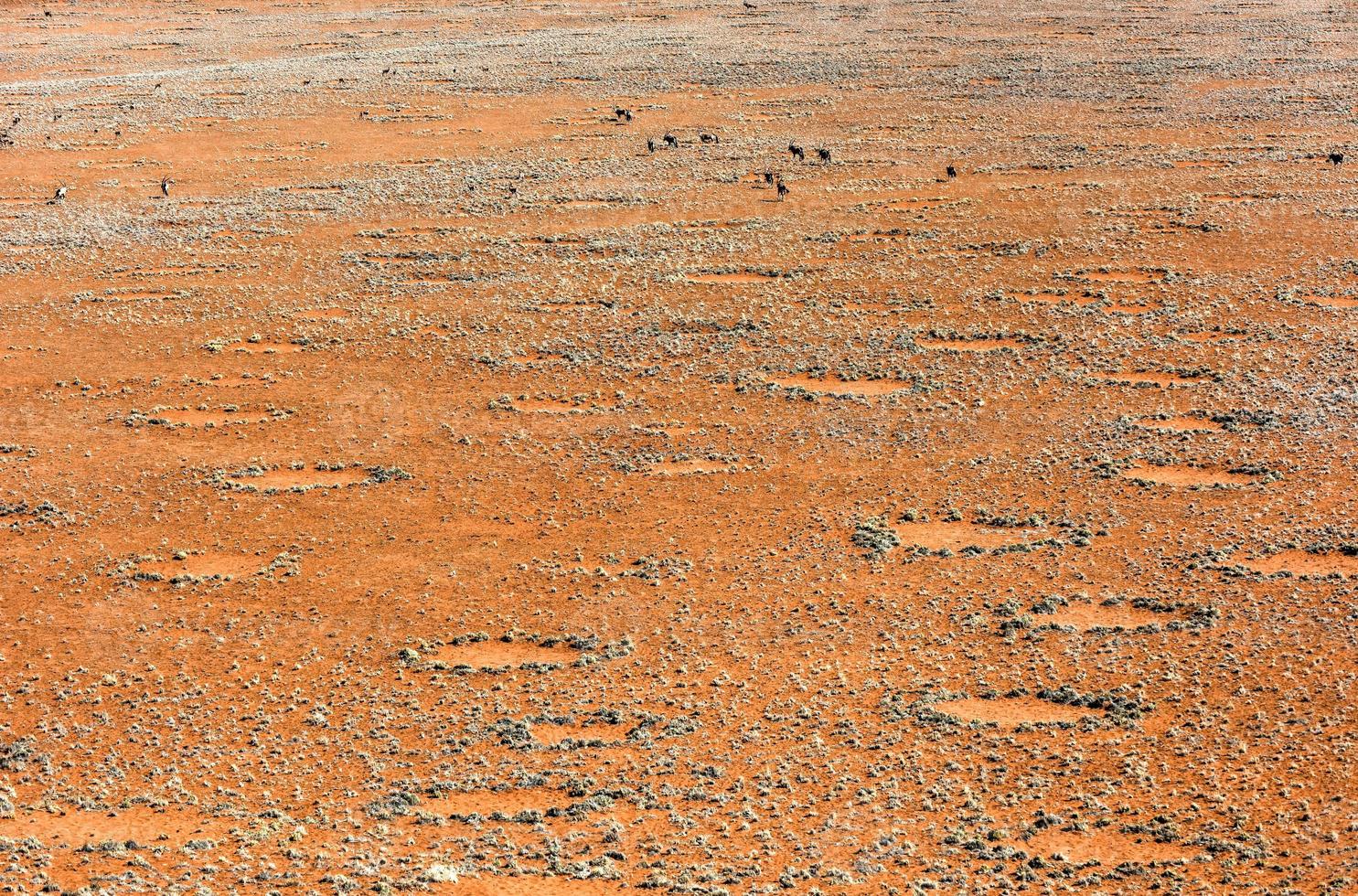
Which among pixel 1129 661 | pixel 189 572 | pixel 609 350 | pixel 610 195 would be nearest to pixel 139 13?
pixel 610 195

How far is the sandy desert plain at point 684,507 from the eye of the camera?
14797 mm

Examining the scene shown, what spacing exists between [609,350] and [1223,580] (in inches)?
558

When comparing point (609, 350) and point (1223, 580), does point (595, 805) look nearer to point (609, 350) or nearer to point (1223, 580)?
point (1223, 580)

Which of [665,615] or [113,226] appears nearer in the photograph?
[665,615]

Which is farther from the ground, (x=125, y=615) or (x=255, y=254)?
(x=255, y=254)

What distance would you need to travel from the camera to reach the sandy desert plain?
1480 centimetres

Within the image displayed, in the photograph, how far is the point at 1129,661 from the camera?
57.4 feet

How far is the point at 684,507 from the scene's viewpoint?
2198 centimetres

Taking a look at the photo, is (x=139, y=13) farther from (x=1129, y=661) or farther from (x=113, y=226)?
(x=1129, y=661)

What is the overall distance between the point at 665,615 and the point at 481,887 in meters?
6.00

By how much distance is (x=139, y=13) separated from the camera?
69562mm

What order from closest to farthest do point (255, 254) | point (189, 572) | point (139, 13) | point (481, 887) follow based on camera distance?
point (481, 887) → point (189, 572) → point (255, 254) → point (139, 13)

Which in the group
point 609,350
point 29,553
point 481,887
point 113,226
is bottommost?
point 481,887

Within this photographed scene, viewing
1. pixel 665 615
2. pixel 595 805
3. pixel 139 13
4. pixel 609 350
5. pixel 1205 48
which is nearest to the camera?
pixel 595 805
